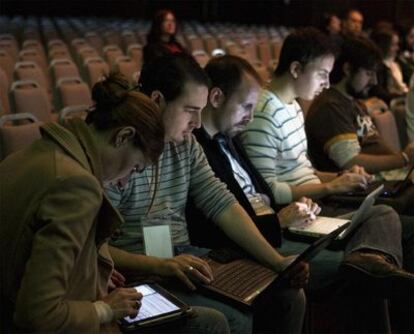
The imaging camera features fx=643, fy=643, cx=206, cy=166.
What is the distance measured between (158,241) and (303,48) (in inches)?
43.8

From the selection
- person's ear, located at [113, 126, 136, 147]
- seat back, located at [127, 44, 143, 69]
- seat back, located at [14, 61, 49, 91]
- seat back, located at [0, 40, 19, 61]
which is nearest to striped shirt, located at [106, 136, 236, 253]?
person's ear, located at [113, 126, 136, 147]

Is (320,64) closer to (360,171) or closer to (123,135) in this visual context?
(360,171)

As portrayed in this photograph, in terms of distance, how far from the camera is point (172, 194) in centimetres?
188

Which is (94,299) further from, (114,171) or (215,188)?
(215,188)

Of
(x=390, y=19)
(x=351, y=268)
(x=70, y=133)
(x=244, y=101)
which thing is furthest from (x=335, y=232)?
(x=390, y=19)

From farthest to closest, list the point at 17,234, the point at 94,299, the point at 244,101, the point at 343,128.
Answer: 1. the point at 343,128
2. the point at 244,101
3. the point at 94,299
4. the point at 17,234

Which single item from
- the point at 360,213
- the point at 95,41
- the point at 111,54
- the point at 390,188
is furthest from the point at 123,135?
the point at 95,41

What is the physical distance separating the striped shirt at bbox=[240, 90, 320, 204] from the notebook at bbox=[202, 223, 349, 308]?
0.54 metres

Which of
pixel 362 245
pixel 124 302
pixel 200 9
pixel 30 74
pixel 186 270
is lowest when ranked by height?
pixel 200 9

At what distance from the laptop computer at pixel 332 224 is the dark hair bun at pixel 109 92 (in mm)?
892

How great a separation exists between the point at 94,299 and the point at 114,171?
0.26 m

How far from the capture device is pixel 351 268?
1916 millimetres

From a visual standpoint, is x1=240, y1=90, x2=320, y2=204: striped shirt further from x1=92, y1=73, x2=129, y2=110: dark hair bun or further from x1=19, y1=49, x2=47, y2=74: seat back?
x1=19, y1=49, x2=47, y2=74: seat back

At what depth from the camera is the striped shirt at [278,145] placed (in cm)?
235
